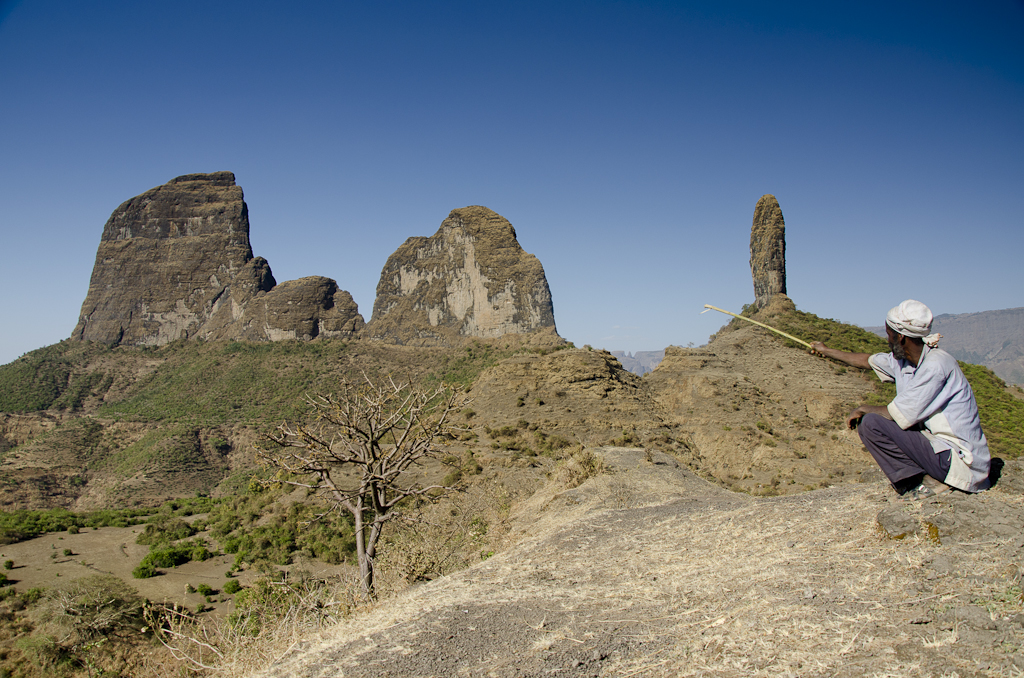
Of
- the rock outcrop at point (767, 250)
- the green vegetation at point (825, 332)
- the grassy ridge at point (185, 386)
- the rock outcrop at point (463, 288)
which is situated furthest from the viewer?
the rock outcrop at point (463, 288)

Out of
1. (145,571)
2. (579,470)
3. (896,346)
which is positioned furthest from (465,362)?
(896,346)

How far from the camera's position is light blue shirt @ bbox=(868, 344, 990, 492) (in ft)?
14.6

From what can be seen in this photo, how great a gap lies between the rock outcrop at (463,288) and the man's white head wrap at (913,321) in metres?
73.9

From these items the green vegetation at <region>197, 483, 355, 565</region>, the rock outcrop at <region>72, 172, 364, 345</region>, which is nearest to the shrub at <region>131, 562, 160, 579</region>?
the green vegetation at <region>197, 483, 355, 565</region>

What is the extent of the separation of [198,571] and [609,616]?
20554 millimetres

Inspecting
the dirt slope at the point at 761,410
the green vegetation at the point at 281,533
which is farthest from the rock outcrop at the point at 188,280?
the green vegetation at the point at 281,533

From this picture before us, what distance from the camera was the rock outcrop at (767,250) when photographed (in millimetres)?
47938

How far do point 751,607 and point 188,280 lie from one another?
98322mm

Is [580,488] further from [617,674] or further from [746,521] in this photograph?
[617,674]

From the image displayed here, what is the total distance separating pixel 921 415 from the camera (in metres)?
4.52

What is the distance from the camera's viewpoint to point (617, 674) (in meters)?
3.85

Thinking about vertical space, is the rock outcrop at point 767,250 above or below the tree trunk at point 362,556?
above

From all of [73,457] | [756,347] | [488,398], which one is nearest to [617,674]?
[488,398]

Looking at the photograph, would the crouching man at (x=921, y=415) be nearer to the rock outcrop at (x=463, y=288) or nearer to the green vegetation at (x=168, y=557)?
the green vegetation at (x=168, y=557)
